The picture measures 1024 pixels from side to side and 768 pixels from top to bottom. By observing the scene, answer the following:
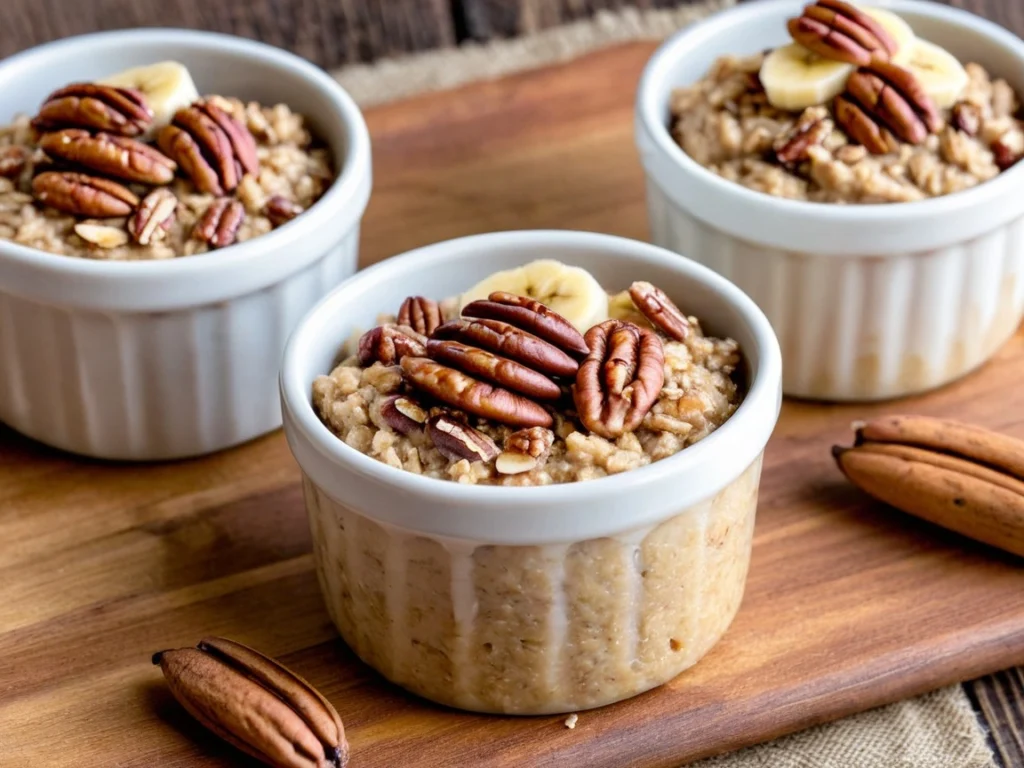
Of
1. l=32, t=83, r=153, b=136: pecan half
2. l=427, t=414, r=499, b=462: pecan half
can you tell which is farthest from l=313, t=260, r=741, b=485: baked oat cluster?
l=32, t=83, r=153, b=136: pecan half

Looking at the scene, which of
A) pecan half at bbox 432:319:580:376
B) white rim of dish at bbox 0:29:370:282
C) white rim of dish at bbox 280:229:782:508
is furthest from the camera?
white rim of dish at bbox 0:29:370:282

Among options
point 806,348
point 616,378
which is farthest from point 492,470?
point 806,348

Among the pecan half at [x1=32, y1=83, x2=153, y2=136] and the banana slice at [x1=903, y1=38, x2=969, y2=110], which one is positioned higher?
the pecan half at [x1=32, y1=83, x2=153, y2=136]

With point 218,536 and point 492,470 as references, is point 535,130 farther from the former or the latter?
point 492,470

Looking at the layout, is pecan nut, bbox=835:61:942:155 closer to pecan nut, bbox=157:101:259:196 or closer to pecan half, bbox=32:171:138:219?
pecan nut, bbox=157:101:259:196

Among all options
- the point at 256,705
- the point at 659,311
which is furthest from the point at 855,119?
the point at 256,705

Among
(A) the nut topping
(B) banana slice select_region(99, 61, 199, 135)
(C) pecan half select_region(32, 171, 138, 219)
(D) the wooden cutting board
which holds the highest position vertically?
(B) banana slice select_region(99, 61, 199, 135)
